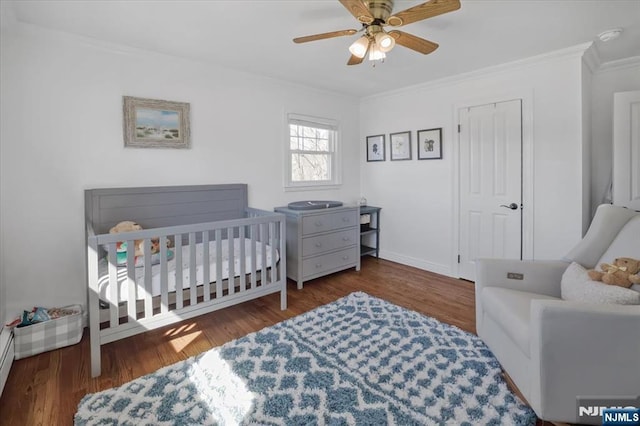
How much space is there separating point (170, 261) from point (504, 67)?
3565 millimetres

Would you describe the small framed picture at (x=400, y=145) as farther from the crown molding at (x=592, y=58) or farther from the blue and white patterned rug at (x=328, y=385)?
the blue and white patterned rug at (x=328, y=385)

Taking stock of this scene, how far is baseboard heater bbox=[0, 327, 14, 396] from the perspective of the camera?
1799 mm

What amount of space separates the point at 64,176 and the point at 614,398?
11.8 ft

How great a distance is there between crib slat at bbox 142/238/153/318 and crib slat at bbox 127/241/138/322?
0.20 ft

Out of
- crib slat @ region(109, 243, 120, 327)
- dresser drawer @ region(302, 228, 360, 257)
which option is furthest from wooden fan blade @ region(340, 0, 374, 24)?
dresser drawer @ region(302, 228, 360, 257)

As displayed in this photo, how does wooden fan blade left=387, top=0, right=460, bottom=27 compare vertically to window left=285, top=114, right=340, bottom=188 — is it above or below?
above

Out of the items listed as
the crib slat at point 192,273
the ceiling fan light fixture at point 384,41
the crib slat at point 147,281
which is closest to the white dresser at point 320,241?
the crib slat at point 192,273

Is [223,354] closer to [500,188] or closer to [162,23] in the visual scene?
[162,23]

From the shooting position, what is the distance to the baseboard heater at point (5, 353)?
1.80 m

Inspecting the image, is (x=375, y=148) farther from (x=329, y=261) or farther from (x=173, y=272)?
(x=173, y=272)

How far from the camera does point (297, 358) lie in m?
2.05

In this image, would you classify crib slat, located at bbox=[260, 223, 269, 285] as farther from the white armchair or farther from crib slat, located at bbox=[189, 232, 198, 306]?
the white armchair

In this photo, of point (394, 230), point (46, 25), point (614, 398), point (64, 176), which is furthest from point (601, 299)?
point (46, 25)

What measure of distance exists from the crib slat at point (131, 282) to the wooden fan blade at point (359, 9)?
6.16 feet
